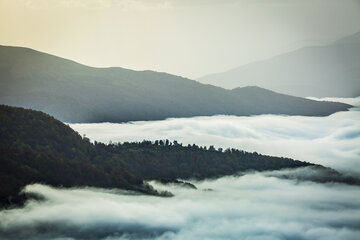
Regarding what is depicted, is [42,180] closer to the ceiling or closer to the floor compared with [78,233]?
closer to the ceiling

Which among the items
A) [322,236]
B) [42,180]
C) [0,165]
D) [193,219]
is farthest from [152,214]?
[322,236]

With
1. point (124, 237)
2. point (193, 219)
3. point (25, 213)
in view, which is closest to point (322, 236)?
point (193, 219)

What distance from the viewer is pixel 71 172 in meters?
200

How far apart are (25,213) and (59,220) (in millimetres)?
12422

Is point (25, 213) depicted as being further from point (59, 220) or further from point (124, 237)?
point (124, 237)

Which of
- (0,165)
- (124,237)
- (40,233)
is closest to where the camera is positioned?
(40,233)

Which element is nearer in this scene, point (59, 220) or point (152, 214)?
point (59, 220)

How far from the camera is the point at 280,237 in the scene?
573 ft

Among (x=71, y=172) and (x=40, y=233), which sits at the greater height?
(x=71, y=172)

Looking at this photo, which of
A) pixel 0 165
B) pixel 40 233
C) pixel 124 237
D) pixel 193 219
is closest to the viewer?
pixel 40 233

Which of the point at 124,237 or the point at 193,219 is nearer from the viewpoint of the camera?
the point at 124,237

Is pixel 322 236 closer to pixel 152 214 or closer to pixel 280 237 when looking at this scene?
pixel 280 237

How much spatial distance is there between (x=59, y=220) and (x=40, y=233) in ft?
44.6

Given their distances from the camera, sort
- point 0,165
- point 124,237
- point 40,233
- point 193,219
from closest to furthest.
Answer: point 40,233, point 124,237, point 0,165, point 193,219
